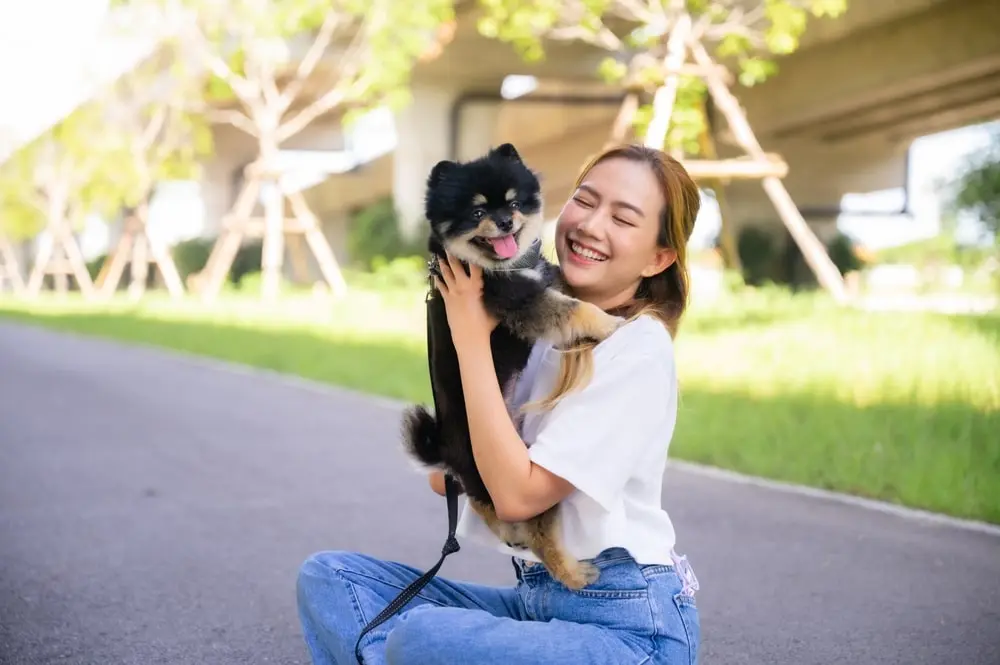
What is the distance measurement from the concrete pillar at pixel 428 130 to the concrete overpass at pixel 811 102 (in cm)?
3

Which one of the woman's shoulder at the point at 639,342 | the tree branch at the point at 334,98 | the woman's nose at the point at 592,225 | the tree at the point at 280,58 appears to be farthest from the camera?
the tree branch at the point at 334,98

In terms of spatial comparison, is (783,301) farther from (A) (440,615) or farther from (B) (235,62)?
(B) (235,62)

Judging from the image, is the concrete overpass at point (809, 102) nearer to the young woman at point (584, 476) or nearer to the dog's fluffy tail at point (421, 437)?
the young woman at point (584, 476)

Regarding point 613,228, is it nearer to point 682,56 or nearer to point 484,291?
point 484,291


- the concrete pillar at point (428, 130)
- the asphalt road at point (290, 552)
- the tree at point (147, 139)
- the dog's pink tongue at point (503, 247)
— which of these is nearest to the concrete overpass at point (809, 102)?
the concrete pillar at point (428, 130)

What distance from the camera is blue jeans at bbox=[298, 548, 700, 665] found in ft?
7.00

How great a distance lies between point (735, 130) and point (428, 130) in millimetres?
13477

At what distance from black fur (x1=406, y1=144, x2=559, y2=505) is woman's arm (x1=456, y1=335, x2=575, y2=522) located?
9.7 inches

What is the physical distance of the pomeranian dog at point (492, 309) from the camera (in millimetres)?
2510

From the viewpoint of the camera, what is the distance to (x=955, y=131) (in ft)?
102

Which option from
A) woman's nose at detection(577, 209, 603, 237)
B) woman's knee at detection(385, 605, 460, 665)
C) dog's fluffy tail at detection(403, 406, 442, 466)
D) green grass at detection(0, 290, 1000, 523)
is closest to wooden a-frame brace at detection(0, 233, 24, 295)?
green grass at detection(0, 290, 1000, 523)

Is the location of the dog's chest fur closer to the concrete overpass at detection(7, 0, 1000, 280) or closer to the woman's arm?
the woman's arm

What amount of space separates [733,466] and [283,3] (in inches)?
662

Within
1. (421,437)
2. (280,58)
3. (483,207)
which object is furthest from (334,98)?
(421,437)
